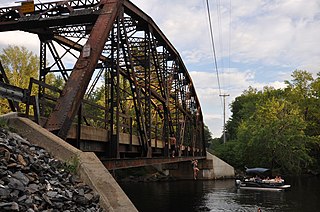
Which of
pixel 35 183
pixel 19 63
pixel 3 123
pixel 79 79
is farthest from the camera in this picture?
pixel 19 63

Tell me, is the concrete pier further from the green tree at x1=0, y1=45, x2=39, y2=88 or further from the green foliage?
the green foliage

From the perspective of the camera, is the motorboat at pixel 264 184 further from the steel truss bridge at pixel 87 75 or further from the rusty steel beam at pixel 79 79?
the rusty steel beam at pixel 79 79

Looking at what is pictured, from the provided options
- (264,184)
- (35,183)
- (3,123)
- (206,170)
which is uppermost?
(3,123)

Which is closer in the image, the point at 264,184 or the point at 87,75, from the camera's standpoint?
the point at 87,75

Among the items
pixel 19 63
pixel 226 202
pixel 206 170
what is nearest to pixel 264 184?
pixel 206 170

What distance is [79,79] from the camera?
10648 millimetres

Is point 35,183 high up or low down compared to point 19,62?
down

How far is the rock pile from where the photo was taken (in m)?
5.41

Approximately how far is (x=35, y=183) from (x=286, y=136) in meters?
55.5

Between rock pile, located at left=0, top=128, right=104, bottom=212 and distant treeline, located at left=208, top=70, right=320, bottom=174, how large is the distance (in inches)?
2106

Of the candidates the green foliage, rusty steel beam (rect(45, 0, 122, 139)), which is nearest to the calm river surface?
rusty steel beam (rect(45, 0, 122, 139))

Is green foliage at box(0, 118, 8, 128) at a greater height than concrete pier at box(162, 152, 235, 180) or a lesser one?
greater

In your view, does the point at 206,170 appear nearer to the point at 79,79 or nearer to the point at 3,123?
Result: the point at 79,79

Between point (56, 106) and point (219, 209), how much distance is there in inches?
842
